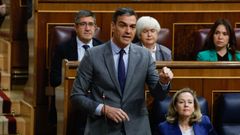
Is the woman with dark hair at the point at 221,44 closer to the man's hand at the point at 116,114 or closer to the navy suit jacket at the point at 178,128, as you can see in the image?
the navy suit jacket at the point at 178,128

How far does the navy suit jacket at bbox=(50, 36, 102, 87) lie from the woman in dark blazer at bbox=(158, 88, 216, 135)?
692 mm

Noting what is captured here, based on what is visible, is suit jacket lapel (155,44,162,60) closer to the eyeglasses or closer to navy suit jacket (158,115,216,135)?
the eyeglasses

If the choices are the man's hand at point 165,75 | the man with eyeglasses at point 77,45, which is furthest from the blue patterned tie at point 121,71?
the man with eyeglasses at point 77,45

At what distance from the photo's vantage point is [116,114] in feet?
7.18

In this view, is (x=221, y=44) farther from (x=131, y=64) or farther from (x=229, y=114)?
(x=131, y=64)

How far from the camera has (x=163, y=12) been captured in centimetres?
367

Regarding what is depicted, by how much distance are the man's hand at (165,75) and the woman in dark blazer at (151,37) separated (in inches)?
38.2

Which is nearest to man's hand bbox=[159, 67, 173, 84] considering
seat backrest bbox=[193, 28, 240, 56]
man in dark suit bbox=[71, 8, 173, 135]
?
man in dark suit bbox=[71, 8, 173, 135]

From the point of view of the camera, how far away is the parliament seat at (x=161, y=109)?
2689mm

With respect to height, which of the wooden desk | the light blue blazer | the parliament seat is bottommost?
the parliament seat

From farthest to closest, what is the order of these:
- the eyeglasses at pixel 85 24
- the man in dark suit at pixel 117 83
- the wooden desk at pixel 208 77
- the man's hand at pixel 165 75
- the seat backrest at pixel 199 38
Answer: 1. the seat backrest at pixel 199 38
2. the eyeglasses at pixel 85 24
3. the wooden desk at pixel 208 77
4. the man in dark suit at pixel 117 83
5. the man's hand at pixel 165 75

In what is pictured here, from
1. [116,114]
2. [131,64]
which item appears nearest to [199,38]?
[131,64]

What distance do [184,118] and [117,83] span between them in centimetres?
42

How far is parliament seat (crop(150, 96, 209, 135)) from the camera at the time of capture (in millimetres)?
2689
